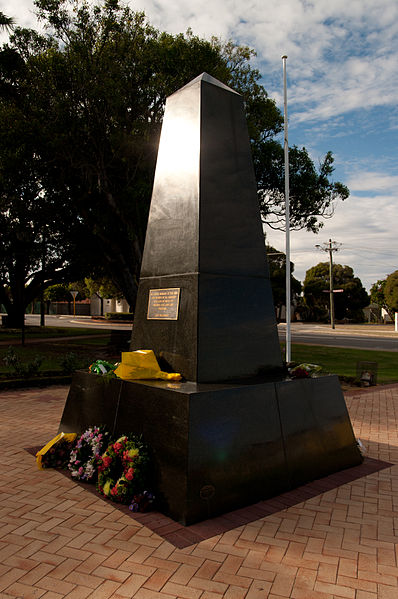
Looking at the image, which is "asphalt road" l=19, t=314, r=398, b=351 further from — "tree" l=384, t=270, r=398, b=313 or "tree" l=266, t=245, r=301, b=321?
"tree" l=384, t=270, r=398, b=313

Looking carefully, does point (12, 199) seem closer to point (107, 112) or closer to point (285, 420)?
point (107, 112)

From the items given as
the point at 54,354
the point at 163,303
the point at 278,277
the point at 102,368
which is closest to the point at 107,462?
the point at 102,368

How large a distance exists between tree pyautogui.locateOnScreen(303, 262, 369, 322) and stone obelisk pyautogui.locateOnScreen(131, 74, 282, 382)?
173 feet

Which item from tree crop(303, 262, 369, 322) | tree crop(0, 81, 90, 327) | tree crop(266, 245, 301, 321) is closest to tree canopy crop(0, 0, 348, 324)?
tree crop(0, 81, 90, 327)

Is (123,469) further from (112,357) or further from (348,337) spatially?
(348,337)

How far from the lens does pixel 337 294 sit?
57.2 meters

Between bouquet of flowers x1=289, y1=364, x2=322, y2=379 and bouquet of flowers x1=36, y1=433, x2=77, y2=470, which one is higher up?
bouquet of flowers x1=289, y1=364, x2=322, y2=379

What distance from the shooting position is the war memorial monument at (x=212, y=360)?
13.3 ft

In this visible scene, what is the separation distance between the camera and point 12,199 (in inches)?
613

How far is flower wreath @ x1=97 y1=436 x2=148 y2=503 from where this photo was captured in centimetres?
410

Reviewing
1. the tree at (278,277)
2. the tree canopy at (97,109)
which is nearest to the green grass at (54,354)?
the tree canopy at (97,109)

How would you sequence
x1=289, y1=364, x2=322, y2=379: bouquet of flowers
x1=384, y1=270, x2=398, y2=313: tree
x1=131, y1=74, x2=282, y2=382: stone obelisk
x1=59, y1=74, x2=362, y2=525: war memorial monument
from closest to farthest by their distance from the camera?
x1=59, y1=74, x2=362, y2=525: war memorial monument
x1=131, y1=74, x2=282, y2=382: stone obelisk
x1=289, y1=364, x2=322, y2=379: bouquet of flowers
x1=384, y1=270, x2=398, y2=313: tree

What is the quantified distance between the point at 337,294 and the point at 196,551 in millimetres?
56631

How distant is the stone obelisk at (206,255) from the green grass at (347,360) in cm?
806
